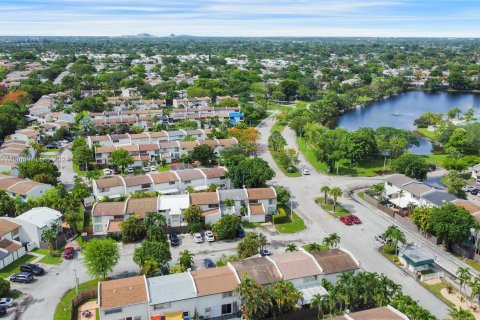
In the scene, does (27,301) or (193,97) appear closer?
(27,301)

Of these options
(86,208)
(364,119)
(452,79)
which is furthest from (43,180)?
(452,79)

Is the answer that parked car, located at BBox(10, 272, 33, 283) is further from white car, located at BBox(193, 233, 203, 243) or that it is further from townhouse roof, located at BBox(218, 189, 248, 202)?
townhouse roof, located at BBox(218, 189, 248, 202)

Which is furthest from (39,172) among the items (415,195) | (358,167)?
(415,195)

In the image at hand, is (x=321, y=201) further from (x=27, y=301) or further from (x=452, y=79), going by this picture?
(x=452, y=79)

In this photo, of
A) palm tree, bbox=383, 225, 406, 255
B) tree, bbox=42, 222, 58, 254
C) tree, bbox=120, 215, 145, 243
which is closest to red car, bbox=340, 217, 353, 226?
palm tree, bbox=383, 225, 406, 255

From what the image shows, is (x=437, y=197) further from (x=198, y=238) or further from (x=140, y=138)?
(x=140, y=138)

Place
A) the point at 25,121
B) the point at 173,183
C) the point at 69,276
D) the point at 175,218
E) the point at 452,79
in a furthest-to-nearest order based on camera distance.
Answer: the point at 452,79
the point at 25,121
the point at 173,183
the point at 175,218
the point at 69,276
